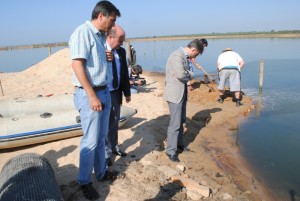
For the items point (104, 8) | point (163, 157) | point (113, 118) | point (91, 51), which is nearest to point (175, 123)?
point (163, 157)

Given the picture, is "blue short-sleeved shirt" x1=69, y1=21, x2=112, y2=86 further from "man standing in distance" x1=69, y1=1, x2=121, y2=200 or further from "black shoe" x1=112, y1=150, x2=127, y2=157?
"black shoe" x1=112, y1=150, x2=127, y2=157

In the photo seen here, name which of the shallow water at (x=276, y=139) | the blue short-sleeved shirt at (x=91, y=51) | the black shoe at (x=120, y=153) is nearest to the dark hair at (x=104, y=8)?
the blue short-sleeved shirt at (x=91, y=51)

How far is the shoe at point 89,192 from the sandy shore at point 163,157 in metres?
0.09

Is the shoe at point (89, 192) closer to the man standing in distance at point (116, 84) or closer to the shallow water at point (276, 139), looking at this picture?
the man standing in distance at point (116, 84)

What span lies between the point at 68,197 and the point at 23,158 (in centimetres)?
73

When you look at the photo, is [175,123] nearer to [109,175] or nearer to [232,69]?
[109,175]

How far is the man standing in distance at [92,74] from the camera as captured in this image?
298 cm

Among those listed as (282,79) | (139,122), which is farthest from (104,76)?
(282,79)

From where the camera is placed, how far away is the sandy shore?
400 centimetres

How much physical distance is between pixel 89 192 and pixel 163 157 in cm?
178

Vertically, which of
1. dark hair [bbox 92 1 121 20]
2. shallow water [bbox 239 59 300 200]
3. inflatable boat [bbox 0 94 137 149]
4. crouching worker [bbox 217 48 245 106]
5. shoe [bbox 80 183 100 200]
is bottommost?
shallow water [bbox 239 59 300 200]

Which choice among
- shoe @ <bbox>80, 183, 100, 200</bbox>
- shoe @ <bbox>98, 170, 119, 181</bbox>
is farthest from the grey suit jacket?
shoe @ <bbox>80, 183, 100, 200</bbox>

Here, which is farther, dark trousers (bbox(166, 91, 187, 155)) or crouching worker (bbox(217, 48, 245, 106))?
crouching worker (bbox(217, 48, 245, 106))

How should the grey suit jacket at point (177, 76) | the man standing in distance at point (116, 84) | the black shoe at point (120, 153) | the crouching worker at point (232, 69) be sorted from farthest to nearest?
the crouching worker at point (232, 69)
the black shoe at point (120, 153)
the grey suit jacket at point (177, 76)
the man standing in distance at point (116, 84)
